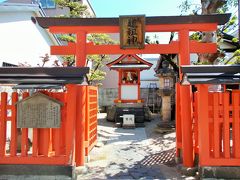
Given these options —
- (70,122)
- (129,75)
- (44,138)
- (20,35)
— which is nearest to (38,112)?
(44,138)

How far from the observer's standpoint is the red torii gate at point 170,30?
7.62 meters

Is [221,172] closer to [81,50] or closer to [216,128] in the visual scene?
[216,128]

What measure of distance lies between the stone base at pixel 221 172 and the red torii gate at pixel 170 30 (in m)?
1.01

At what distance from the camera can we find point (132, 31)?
8141 millimetres

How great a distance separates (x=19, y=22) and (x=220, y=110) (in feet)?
33.6

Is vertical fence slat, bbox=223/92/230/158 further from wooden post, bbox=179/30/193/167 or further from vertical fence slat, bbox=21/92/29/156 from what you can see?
vertical fence slat, bbox=21/92/29/156

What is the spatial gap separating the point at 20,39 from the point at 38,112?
24.2ft

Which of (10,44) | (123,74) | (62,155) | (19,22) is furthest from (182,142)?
(123,74)

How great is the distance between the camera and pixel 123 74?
20.0m

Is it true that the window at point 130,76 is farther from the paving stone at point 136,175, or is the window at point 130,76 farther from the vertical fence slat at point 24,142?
the vertical fence slat at point 24,142

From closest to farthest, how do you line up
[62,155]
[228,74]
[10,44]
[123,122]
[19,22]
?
1. [228,74]
2. [62,155]
3. [10,44]
4. [19,22]
5. [123,122]

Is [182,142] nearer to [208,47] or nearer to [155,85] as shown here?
→ [208,47]

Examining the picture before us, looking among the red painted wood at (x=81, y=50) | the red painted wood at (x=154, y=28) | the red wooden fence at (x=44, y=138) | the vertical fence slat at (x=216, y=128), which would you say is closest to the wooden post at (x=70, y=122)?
the red wooden fence at (x=44, y=138)

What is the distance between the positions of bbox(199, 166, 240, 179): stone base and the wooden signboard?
386 centimetres
